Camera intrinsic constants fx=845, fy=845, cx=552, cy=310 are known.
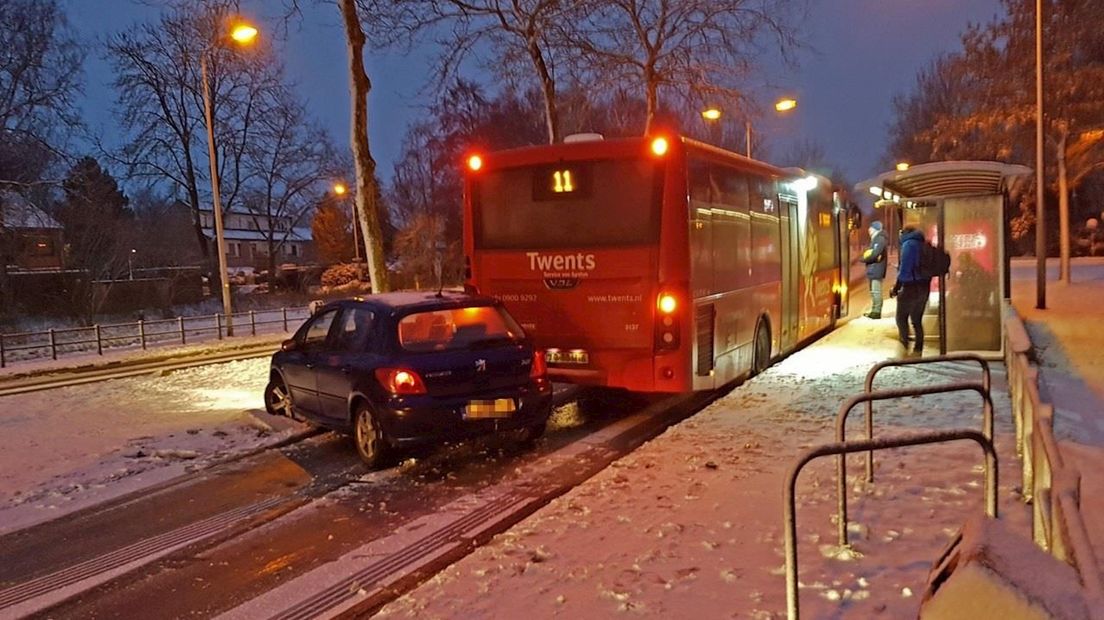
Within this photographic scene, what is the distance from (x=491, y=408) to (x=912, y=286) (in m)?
7.86

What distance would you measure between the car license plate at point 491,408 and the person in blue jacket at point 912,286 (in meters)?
7.43

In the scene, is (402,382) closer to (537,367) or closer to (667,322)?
(537,367)

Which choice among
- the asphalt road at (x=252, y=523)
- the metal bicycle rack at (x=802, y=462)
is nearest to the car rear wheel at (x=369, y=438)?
the asphalt road at (x=252, y=523)

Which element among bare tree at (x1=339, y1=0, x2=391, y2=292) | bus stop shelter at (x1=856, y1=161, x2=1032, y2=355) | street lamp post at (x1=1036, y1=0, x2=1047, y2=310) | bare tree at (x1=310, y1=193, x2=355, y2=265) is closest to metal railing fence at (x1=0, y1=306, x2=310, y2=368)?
bare tree at (x1=339, y1=0, x2=391, y2=292)

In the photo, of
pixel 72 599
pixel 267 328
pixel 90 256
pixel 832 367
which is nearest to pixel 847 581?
pixel 72 599

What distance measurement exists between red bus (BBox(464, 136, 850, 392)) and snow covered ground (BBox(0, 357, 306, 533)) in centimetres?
337

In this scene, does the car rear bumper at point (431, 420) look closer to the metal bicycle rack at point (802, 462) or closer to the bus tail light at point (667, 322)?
the bus tail light at point (667, 322)

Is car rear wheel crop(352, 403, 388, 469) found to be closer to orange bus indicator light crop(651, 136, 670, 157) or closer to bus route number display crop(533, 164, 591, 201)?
bus route number display crop(533, 164, 591, 201)

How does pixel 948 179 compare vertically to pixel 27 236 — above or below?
below

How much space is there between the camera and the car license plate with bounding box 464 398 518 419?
795 cm

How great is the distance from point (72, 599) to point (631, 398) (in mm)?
7639

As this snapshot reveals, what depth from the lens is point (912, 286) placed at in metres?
12.9

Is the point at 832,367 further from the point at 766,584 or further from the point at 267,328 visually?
the point at 267,328

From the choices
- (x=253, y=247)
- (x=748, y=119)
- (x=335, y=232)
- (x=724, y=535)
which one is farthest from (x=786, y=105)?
(x=253, y=247)
